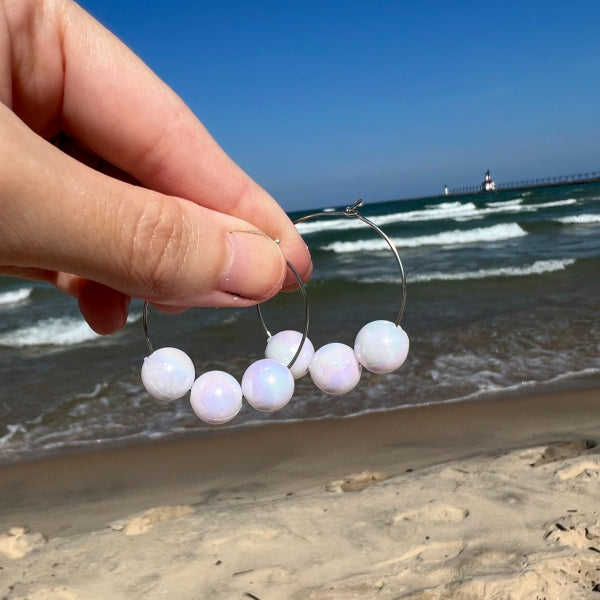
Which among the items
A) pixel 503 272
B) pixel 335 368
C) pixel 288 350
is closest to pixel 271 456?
pixel 288 350

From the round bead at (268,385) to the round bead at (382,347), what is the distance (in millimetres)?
284

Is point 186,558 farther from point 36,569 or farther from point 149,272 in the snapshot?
point 149,272

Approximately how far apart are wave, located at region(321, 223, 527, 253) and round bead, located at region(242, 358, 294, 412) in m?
15.7

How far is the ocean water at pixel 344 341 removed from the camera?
5.12 metres

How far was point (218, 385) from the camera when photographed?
2.01 metres

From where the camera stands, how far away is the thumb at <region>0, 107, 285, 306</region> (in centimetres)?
130

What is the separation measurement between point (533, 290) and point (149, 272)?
803 centimetres

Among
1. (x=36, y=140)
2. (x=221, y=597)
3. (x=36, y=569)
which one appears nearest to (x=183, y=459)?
(x=36, y=569)

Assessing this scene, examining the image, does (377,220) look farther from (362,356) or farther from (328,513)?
(362,356)

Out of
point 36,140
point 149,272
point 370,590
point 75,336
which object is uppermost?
point 36,140

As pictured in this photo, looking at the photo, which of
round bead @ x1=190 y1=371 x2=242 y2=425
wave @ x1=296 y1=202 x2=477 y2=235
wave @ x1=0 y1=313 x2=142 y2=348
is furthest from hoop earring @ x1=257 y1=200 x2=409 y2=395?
wave @ x1=296 y1=202 x2=477 y2=235

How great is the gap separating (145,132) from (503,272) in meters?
9.06

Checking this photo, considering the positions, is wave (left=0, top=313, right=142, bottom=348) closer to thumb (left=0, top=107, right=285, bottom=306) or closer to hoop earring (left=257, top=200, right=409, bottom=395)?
hoop earring (left=257, top=200, right=409, bottom=395)

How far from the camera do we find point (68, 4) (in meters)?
1.89
